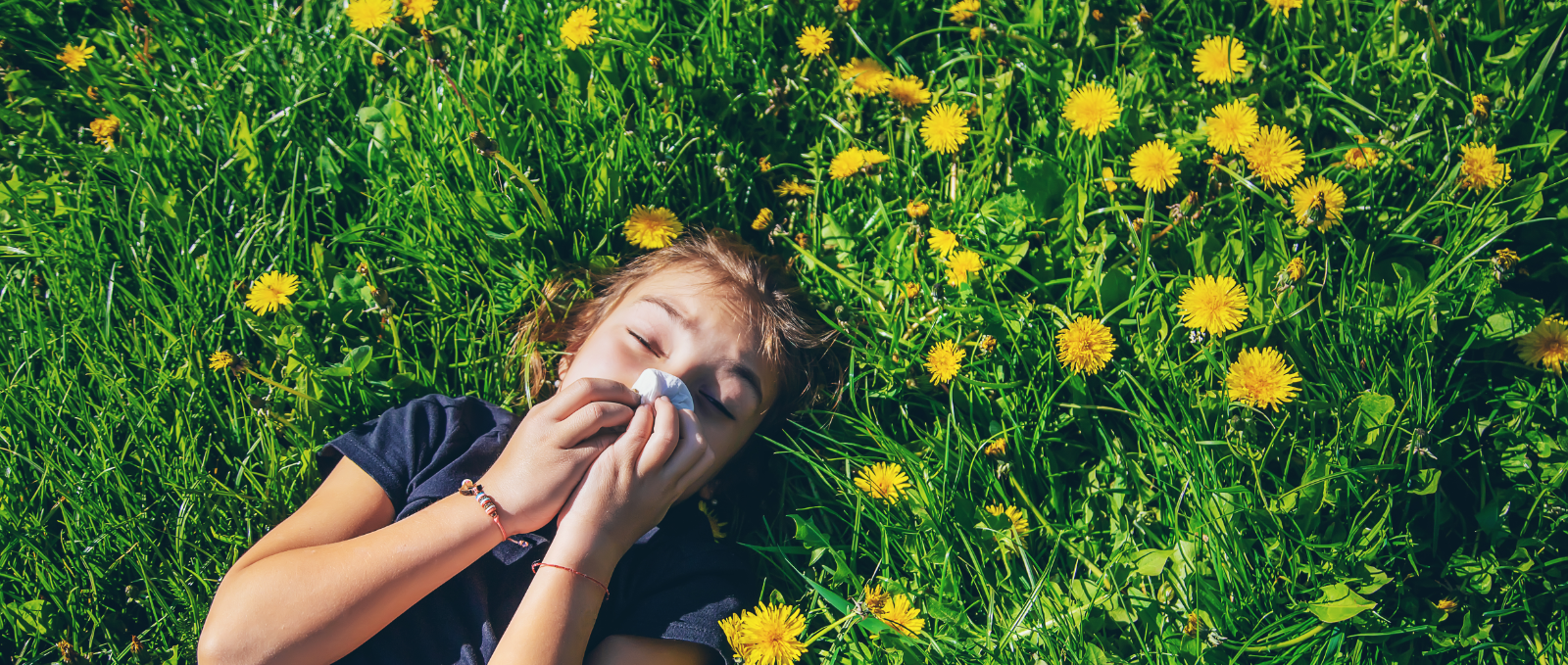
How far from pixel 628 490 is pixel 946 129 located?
1.19 m

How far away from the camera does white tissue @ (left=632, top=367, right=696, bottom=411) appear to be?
1.92 meters

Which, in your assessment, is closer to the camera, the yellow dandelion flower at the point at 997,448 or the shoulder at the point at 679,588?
the shoulder at the point at 679,588

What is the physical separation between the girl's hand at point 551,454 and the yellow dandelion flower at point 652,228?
51 centimetres

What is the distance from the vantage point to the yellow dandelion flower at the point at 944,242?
7.02ft

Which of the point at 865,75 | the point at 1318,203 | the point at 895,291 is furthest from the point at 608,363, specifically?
the point at 1318,203

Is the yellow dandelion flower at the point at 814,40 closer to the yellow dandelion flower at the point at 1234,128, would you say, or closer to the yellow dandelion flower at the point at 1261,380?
the yellow dandelion flower at the point at 1234,128

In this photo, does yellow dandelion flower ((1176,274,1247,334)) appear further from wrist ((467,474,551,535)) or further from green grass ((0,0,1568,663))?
wrist ((467,474,551,535))

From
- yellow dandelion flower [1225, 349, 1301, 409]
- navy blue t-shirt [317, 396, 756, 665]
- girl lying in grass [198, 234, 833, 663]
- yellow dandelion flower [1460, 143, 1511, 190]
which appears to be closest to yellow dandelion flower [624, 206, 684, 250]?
girl lying in grass [198, 234, 833, 663]

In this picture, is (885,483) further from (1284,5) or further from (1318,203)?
(1284,5)

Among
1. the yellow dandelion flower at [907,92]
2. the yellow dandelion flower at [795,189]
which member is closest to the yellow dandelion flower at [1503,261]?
the yellow dandelion flower at [907,92]

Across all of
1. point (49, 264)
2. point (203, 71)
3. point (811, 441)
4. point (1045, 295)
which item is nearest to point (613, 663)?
point (811, 441)

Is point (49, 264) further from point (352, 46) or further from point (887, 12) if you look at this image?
point (887, 12)

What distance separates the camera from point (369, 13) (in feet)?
7.69

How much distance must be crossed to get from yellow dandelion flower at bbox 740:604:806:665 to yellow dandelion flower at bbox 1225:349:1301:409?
1037 mm
